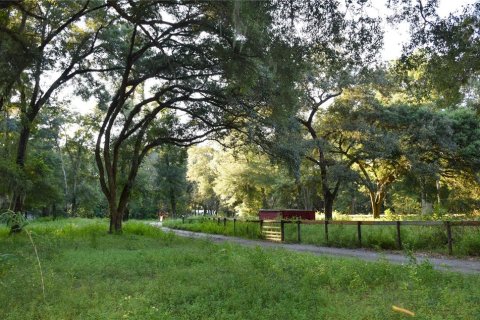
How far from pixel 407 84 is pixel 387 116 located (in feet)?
53.3

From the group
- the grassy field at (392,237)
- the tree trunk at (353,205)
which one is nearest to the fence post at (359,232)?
the grassy field at (392,237)

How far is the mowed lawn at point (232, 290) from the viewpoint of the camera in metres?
5.71

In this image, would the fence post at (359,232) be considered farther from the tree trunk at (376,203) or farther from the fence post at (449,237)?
the tree trunk at (376,203)

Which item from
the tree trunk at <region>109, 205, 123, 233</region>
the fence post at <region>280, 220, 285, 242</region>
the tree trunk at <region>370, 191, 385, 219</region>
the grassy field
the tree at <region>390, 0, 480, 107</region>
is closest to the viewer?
the tree at <region>390, 0, 480, 107</region>

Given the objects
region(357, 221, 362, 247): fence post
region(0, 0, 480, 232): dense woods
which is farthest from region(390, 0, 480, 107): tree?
region(357, 221, 362, 247): fence post

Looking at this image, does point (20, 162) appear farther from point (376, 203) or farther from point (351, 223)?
point (376, 203)

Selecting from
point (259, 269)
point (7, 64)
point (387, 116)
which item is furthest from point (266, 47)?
point (387, 116)

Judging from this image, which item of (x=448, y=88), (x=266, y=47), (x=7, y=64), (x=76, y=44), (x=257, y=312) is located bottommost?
(x=257, y=312)

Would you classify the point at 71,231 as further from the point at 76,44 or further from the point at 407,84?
the point at 407,84

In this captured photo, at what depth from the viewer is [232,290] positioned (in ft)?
22.8

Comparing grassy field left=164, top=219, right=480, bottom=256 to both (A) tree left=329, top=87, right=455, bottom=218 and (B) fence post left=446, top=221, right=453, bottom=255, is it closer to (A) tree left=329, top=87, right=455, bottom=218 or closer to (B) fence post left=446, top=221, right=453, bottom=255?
(B) fence post left=446, top=221, right=453, bottom=255

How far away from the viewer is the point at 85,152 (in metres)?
48.5

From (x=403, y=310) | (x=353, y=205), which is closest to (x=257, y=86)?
(x=403, y=310)

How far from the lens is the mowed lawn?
5715 millimetres
